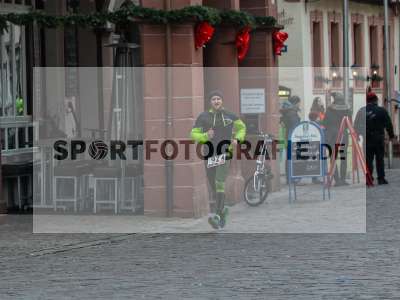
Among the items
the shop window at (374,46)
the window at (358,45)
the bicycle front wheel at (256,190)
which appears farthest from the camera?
the shop window at (374,46)

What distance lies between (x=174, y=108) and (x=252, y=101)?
490 centimetres

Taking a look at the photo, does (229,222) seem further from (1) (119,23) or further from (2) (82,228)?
(1) (119,23)

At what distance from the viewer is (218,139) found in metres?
17.4

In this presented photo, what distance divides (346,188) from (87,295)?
49.4 feet

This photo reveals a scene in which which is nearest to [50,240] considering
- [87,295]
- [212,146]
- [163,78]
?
[212,146]

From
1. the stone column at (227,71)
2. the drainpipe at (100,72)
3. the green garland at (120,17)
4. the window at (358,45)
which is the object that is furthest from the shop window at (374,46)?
the green garland at (120,17)

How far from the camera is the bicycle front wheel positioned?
21344mm

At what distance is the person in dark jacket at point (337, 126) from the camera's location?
1026 inches

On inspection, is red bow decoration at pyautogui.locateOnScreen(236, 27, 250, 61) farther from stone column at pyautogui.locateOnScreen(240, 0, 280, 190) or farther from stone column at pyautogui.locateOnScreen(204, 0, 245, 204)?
stone column at pyautogui.locateOnScreen(240, 0, 280, 190)

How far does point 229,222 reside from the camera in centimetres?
1864

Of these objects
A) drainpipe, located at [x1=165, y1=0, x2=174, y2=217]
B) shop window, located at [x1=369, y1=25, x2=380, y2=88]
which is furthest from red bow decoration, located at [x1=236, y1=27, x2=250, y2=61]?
shop window, located at [x1=369, y1=25, x2=380, y2=88]

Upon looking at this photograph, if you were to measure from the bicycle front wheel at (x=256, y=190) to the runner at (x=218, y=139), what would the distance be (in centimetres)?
394

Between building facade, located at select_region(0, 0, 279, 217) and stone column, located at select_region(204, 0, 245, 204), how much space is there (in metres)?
0.02

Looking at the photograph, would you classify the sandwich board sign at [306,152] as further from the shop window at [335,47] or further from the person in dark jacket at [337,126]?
the shop window at [335,47]
